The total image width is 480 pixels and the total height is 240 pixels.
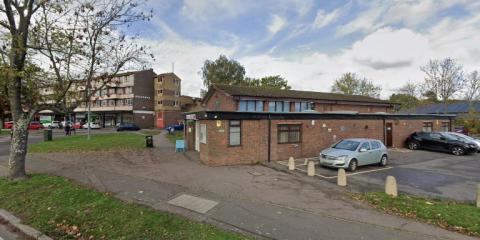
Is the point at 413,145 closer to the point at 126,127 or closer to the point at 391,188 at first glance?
the point at 391,188

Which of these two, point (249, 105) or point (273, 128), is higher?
point (249, 105)

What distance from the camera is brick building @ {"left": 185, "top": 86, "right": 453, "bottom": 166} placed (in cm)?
1334

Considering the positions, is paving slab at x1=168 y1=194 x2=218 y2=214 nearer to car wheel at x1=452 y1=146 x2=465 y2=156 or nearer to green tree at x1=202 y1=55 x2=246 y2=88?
car wheel at x1=452 y1=146 x2=465 y2=156

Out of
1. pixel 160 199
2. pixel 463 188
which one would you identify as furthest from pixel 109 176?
pixel 463 188

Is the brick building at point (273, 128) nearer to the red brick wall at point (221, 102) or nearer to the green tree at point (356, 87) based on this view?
the red brick wall at point (221, 102)

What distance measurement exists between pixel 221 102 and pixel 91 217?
75.0 ft

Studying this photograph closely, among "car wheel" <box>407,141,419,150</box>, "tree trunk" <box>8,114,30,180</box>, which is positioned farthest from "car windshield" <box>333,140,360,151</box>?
"tree trunk" <box>8,114,30,180</box>

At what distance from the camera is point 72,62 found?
9797 mm

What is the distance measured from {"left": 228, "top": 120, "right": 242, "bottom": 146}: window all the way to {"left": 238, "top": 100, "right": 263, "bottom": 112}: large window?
1216 cm

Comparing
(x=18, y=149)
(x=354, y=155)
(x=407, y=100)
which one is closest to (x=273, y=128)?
(x=354, y=155)

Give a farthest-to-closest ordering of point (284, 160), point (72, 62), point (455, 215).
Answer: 1. point (284, 160)
2. point (72, 62)
3. point (455, 215)

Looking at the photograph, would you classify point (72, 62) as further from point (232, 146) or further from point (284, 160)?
point (284, 160)

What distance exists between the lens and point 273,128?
15055mm

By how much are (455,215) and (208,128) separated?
960 centimetres
